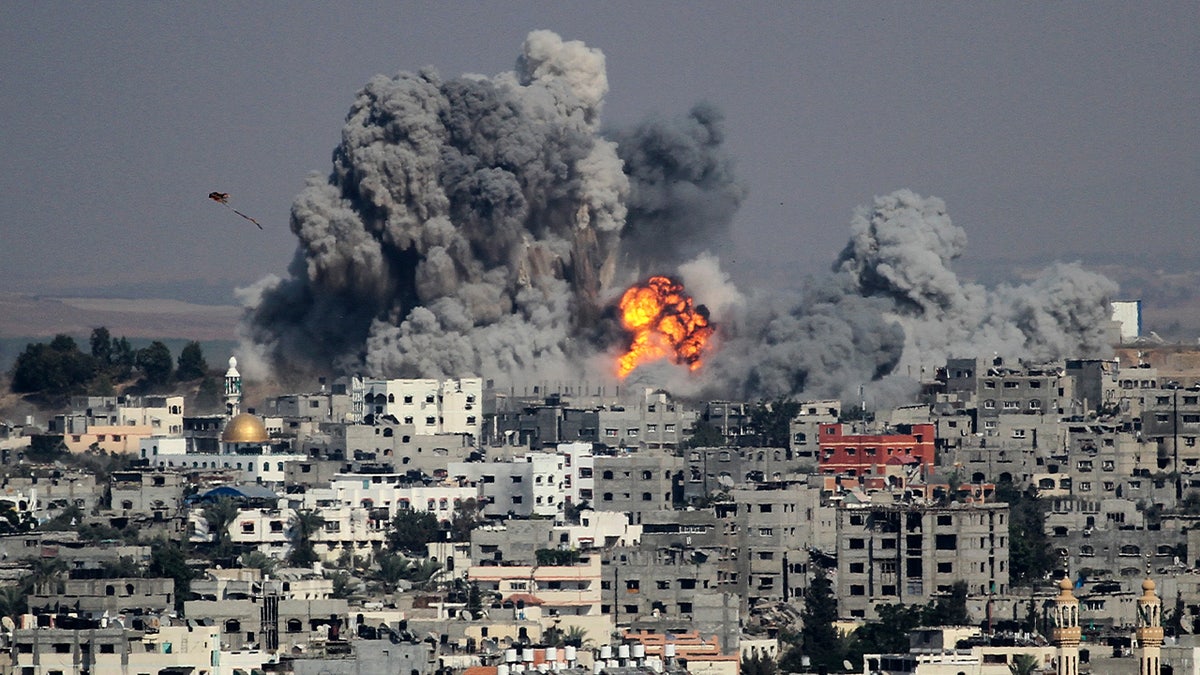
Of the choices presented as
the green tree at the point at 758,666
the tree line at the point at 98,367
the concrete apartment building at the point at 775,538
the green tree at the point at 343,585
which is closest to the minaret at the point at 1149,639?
the green tree at the point at 758,666

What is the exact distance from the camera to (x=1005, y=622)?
3194 inches

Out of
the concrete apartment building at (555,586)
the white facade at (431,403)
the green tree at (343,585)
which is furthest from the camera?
the white facade at (431,403)

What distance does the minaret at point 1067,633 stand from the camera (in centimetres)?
6781

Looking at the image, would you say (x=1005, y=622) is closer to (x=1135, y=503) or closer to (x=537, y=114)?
(x=1135, y=503)

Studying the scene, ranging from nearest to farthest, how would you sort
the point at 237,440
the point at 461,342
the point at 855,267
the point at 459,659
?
the point at 459,659 < the point at 237,440 < the point at 461,342 < the point at 855,267

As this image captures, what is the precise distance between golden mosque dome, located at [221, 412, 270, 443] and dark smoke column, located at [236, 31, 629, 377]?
1755cm

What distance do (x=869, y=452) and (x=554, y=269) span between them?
1214 inches

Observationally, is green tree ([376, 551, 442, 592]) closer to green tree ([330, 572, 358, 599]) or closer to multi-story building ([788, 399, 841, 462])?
green tree ([330, 572, 358, 599])

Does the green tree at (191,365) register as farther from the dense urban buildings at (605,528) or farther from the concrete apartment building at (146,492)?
the concrete apartment building at (146,492)

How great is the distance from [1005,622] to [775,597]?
12343 millimetres

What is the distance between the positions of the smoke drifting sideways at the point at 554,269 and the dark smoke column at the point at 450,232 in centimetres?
8

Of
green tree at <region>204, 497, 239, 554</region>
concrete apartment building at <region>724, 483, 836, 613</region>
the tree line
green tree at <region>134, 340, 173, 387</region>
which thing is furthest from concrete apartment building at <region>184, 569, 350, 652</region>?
green tree at <region>134, 340, 173, 387</region>

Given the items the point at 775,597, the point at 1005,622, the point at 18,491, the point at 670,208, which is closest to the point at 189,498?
the point at 18,491

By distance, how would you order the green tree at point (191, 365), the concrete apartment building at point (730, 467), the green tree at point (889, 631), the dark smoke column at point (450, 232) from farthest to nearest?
the green tree at point (191, 365) < the dark smoke column at point (450, 232) < the concrete apartment building at point (730, 467) < the green tree at point (889, 631)
